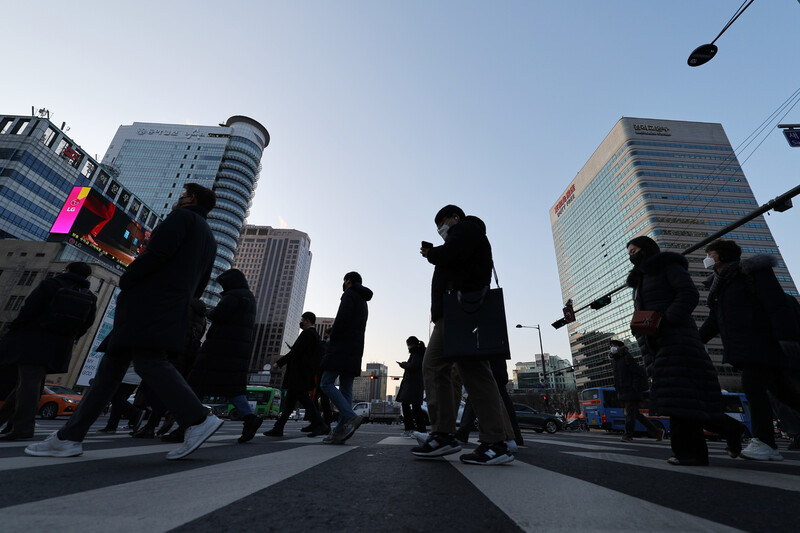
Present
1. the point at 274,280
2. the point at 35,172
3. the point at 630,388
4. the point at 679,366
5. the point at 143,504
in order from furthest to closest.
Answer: the point at 274,280 → the point at 35,172 → the point at 630,388 → the point at 679,366 → the point at 143,504

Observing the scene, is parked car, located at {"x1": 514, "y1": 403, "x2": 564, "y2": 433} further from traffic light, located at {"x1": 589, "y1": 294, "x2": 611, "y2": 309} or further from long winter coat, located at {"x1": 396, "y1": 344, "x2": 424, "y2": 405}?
long winter coat, located at {"x1": 396, "y1": 344, "x2": 424, "y2": 405}

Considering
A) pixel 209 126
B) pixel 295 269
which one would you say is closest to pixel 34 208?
pixel 209 126

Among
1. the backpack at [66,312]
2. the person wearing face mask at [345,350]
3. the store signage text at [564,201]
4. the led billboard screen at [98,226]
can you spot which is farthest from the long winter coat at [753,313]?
the store signage text at [564,201]

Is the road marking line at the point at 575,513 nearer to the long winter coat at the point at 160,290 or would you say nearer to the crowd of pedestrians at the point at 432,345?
the crowd of pedestrians at the point at 432,345

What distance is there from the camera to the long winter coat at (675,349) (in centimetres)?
258

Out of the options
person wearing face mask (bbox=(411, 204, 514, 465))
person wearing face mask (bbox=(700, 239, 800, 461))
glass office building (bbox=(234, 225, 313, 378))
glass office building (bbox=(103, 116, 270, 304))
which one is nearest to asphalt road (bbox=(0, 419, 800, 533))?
person wearing face mask (bbox=(411, 204, 514, 465))

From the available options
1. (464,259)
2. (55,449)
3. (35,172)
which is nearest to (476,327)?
(464,259)

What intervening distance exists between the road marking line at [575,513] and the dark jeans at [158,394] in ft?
5.71

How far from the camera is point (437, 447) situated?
2.58 m

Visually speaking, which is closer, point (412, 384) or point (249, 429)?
point (249, 429)

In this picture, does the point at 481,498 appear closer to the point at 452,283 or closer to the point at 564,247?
the point at 452,283

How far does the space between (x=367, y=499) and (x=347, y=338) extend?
10.9 feet

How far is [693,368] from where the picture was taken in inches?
105

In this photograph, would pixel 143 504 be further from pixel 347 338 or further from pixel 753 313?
pixel 753 313
